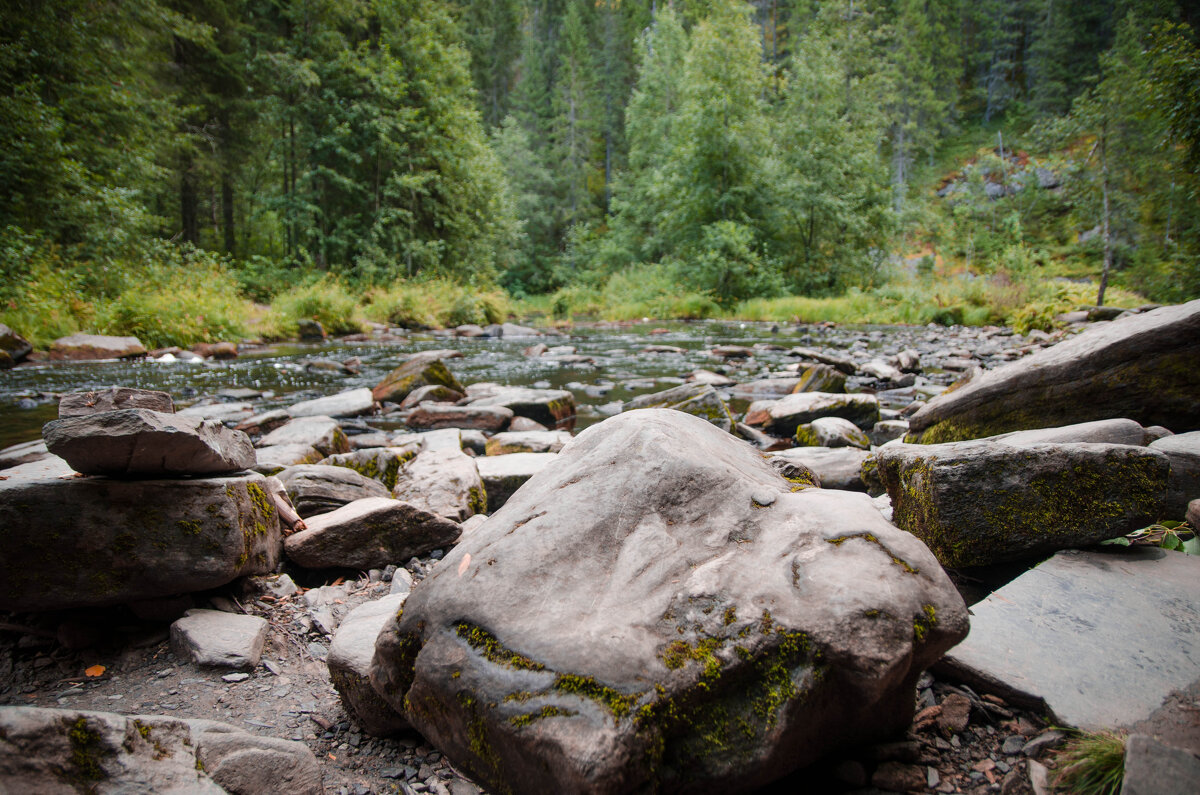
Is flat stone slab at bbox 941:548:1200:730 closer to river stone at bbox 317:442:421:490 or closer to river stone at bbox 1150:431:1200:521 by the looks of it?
river stone at bbox 1150:431:1200:521

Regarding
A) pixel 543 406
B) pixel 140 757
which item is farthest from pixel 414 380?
pixel 140 757

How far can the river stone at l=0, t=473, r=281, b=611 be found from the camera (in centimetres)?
189

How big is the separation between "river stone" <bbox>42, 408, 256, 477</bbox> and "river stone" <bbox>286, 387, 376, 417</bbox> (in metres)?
4.50

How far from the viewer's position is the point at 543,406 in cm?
639

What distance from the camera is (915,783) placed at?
4.65ft

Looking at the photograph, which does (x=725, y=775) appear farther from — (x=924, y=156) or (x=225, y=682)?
(x=924, y=156)

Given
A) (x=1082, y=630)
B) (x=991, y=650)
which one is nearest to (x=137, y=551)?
(x=991, y=650)

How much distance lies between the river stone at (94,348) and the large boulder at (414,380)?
5519 mm

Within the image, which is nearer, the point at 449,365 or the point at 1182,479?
the point at 1182,479

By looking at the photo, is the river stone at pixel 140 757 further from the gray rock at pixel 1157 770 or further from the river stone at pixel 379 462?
the river stone at pixel 379 462

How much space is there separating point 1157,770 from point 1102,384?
2788 millimetres

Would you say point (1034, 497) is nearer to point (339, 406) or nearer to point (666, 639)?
point (666, 639)

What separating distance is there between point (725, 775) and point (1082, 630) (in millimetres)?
1342

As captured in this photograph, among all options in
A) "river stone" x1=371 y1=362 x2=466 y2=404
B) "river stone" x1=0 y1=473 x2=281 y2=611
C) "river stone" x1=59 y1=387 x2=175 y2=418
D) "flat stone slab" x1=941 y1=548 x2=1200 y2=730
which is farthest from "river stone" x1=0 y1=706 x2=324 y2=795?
"river stone" x1=371 y1=362 x2=466 y2=404
